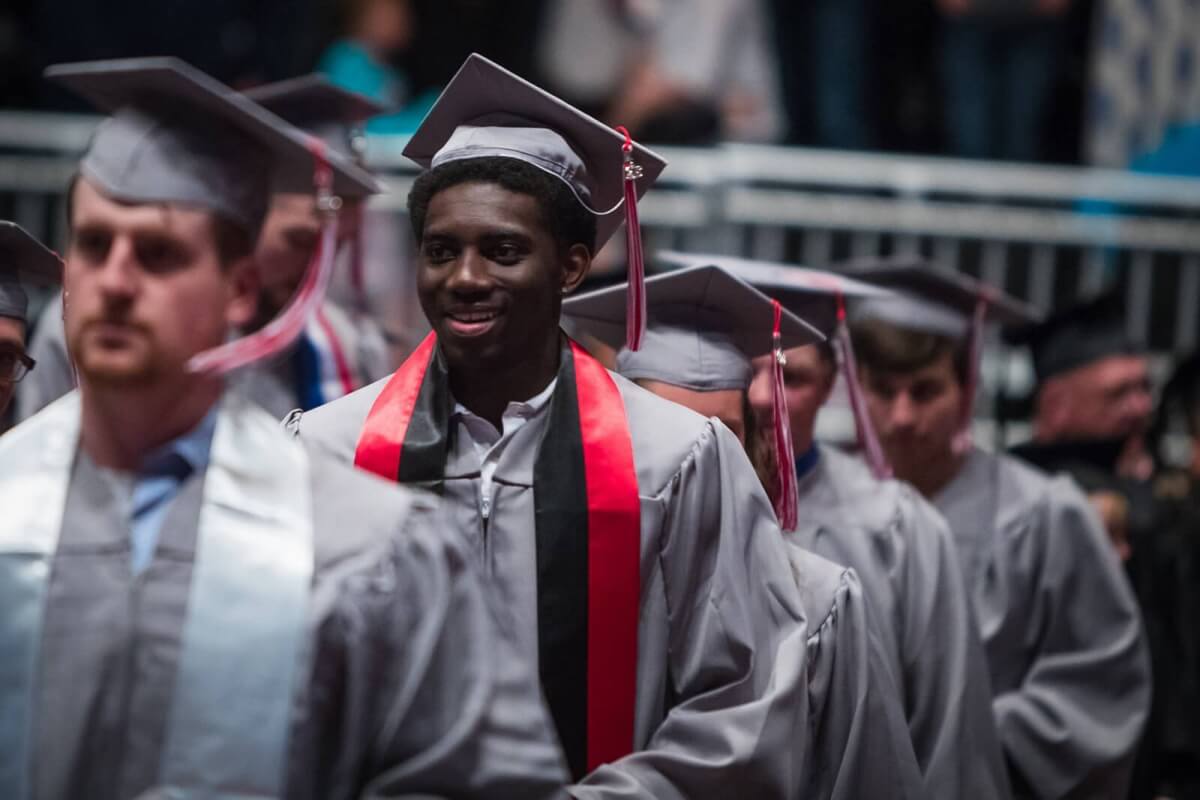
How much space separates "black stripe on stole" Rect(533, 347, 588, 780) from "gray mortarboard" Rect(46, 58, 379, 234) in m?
0.80

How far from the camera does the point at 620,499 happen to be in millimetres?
3219

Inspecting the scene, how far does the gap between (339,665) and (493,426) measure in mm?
925

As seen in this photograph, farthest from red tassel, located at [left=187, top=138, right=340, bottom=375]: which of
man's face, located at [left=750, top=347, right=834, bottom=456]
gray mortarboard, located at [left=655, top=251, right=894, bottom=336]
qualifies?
man's face, located at [left=750, top=347, right=834, bottom=456]

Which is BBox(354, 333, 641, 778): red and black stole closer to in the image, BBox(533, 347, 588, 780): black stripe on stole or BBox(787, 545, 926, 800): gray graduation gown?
BBox(533, 347, 588, 780): black stripe on stole

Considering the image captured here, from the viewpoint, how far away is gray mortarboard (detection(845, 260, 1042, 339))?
18.0ft

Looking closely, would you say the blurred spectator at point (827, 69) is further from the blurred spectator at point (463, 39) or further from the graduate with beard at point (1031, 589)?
the graduate with beard at point (1031, 589)

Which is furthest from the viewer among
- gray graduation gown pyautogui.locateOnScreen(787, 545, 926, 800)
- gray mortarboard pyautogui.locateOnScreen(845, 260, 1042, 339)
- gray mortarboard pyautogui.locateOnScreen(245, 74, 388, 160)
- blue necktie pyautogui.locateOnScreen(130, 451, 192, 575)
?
gray mortarboard pyautogui.locateOnScreen(845, 260, 1042, 339)

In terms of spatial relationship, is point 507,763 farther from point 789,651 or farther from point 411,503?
point 789,651

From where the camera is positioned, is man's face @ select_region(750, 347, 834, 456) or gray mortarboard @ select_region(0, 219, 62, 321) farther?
man's face @ select_region(750, 347, 834, 456)

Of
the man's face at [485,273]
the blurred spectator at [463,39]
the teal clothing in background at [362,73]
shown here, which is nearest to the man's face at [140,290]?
the man's face at [485,273]

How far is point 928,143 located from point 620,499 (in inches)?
231

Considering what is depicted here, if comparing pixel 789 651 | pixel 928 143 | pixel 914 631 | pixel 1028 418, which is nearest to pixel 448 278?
pixel 789 651

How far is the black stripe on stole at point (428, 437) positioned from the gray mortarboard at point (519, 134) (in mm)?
414

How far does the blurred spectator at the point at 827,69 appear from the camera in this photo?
8328 millimetres
